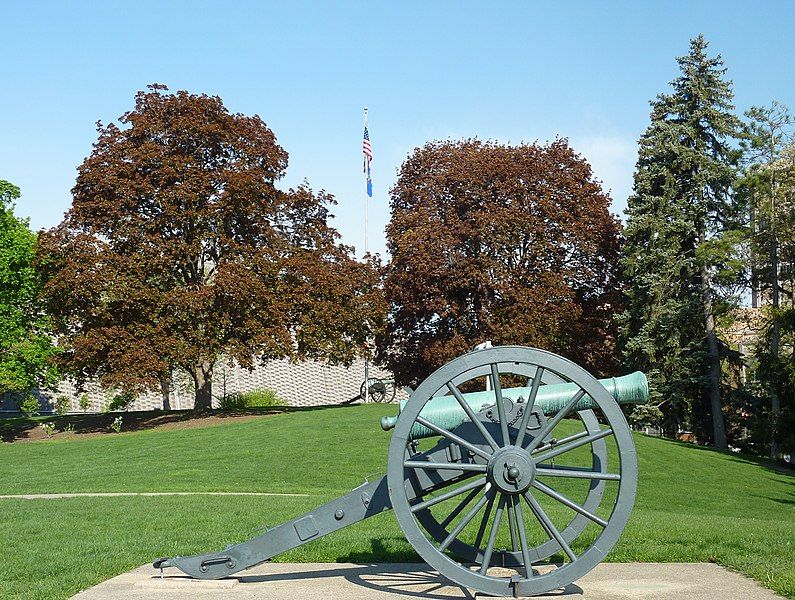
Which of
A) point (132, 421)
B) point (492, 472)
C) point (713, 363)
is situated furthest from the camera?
point (132, 421)

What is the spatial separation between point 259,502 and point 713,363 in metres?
22.2

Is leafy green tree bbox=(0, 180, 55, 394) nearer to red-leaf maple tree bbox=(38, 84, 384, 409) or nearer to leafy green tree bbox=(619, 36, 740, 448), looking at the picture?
red-leaf maple tree bbox=(38, 84, 384, 409)

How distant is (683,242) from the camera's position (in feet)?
109

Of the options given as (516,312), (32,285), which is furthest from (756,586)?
(32,285)

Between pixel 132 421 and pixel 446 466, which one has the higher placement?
pixel 446 466

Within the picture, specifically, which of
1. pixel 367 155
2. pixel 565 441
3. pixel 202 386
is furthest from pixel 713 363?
pixel 565 441

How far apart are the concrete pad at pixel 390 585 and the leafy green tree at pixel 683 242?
976 inches

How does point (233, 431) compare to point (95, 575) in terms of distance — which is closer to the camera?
point (95, 575)

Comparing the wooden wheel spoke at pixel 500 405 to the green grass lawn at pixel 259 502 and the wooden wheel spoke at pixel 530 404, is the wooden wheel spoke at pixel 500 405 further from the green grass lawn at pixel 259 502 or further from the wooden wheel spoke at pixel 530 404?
the green grass lawn at pixel 259 502

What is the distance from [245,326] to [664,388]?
47.0 ft

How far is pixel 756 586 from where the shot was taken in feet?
22.7

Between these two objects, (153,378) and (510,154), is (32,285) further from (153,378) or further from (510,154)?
(510,154)

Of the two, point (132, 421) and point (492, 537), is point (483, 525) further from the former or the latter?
point (132, 421)

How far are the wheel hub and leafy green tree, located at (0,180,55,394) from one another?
27629 mm
